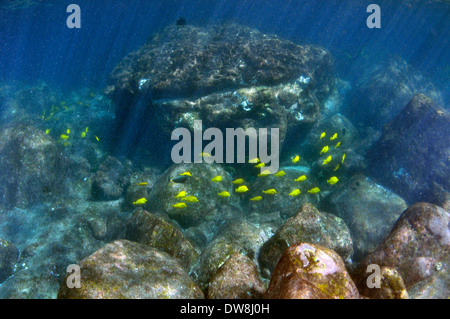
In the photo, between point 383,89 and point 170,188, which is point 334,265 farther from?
point 383,89

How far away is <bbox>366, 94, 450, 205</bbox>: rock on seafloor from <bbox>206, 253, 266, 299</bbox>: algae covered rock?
9022mm

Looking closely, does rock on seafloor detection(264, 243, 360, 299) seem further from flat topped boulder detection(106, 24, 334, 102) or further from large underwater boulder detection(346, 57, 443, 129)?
large underwater boulder detection(346, 57, 443, 129)

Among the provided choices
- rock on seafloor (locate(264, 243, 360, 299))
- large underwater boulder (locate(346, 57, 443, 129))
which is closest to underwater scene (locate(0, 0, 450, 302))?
rock on seafloor (locate(264, 243, 360, 299))

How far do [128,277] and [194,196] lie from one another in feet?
14.1

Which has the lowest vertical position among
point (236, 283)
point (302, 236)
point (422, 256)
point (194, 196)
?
point (194, 196)

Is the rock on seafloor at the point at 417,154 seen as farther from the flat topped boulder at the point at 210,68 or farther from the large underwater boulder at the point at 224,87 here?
the flat topped boulder at the point at 210,68

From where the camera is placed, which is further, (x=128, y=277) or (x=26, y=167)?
(x=26, y=167)

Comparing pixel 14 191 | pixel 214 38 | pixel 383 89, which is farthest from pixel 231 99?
pixel 383 89

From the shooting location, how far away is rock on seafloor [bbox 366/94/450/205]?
9.41 metres

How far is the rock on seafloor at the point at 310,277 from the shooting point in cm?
265

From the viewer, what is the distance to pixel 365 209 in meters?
8.10

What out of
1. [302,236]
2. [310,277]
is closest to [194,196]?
[302,236]

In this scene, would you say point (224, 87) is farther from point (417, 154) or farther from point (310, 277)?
point (417, 154)
